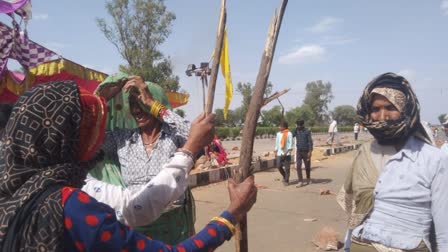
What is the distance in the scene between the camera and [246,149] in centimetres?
207

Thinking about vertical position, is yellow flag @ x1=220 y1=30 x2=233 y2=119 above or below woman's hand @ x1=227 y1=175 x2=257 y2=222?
above

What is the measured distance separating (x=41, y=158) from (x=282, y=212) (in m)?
6.77

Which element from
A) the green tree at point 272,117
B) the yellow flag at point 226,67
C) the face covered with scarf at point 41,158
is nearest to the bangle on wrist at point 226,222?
the face covered with scarf at point 41,158

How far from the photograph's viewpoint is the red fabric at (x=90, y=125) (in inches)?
56.6

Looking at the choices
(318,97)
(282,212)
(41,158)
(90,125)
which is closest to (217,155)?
(282,212)

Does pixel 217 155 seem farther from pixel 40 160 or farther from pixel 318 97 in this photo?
pixel 318 97

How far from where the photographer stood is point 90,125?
4.80 ft

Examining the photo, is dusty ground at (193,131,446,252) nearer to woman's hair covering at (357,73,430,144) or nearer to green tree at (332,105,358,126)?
woman's hair covering at (357,73,430,144)

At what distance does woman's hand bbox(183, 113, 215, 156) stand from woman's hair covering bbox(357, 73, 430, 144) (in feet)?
3.42

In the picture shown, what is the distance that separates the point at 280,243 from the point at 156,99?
371 cm

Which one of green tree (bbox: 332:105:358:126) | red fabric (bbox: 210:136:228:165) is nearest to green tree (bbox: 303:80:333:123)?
green tree (bbox: 332:105:358:126)

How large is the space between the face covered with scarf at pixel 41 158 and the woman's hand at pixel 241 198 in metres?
0.65

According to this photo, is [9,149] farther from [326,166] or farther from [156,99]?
[326,166]

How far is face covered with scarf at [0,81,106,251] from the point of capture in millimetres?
1218
